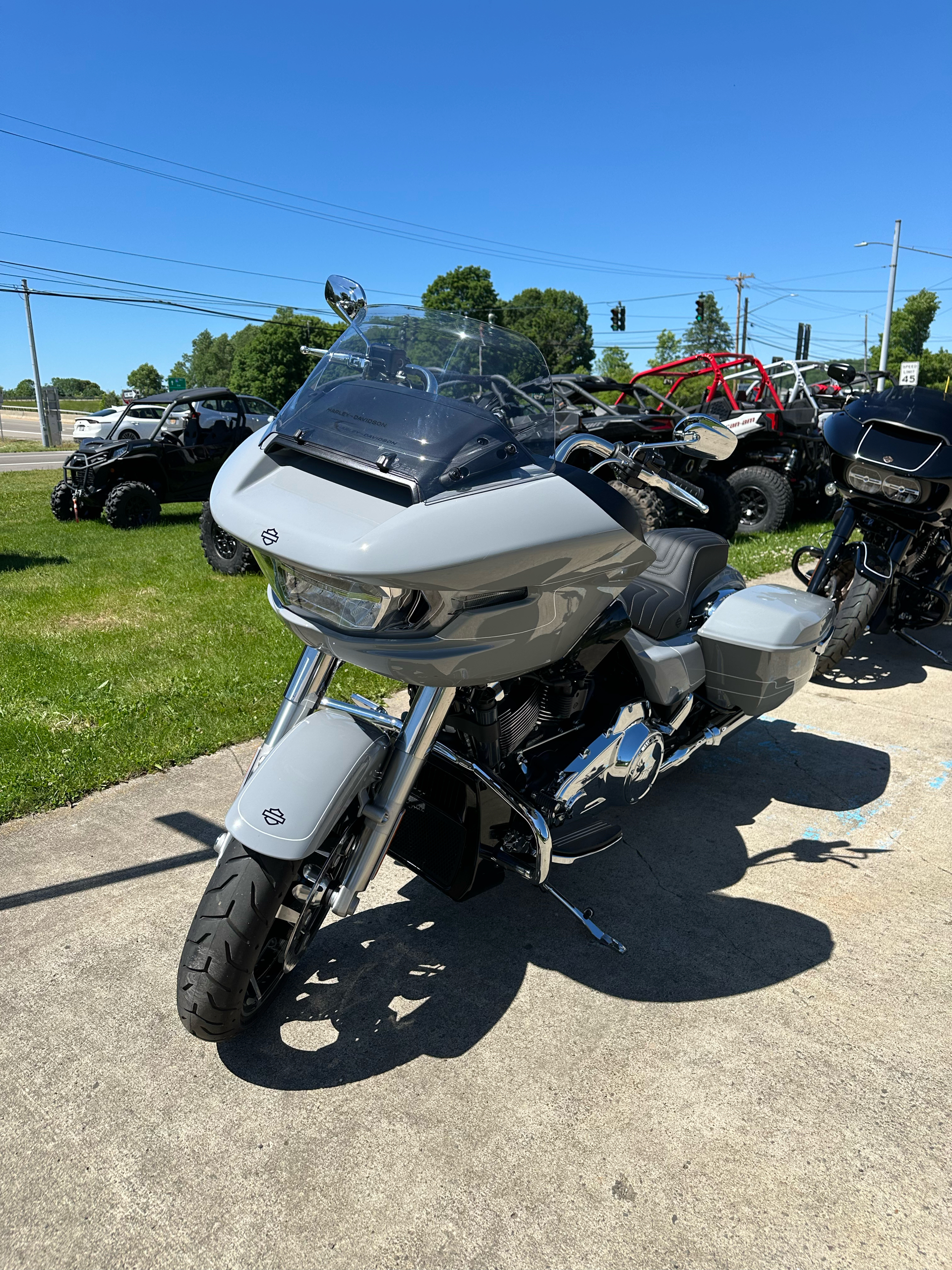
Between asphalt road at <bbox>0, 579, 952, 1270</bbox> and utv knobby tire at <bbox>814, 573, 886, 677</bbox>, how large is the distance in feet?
5.91

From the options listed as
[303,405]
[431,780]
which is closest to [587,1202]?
[431,780]

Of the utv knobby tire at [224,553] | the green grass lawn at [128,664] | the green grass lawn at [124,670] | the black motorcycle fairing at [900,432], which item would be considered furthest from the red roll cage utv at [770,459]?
the green grass lawn at [124,670]

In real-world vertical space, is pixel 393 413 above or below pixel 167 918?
above

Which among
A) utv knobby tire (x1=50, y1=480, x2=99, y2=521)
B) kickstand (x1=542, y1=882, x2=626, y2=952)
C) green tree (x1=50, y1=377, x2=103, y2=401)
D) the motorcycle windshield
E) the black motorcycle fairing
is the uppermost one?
the motorcycle windshield

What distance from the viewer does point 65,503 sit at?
12398mm

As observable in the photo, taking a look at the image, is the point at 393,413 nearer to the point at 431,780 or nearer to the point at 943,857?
the point at 431,780

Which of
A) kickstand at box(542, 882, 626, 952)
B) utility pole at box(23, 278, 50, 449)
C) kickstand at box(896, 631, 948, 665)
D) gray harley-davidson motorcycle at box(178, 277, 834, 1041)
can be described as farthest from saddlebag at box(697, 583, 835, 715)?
utility pole at box(23, 278, 50, 449)

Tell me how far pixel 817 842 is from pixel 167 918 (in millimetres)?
2373

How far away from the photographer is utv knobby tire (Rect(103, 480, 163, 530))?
11.6 meters

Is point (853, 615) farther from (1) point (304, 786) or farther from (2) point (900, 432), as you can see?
(1) point (304, 786)

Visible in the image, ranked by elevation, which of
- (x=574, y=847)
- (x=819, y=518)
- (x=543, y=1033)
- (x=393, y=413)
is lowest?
(x=819, y=518)

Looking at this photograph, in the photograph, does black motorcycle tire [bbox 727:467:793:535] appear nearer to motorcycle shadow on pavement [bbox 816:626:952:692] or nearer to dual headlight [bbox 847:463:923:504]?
motorcycle shadow on pavement [bbox 816:626:952:692]

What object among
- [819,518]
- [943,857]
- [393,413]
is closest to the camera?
[393,413]

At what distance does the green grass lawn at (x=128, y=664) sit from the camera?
159 inches
